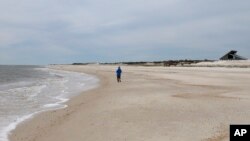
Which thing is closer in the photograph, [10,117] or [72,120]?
[72,120]

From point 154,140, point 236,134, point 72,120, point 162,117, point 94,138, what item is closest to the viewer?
point 236,134

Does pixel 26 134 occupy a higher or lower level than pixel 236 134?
lower

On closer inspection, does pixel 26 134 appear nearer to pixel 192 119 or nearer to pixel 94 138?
pixel 94 138

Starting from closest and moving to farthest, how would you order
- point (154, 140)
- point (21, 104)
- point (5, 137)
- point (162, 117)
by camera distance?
point (154, 140) < point (5, 137) < point (162, 117) < point (21, 104)

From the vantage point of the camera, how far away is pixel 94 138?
9.95 metres

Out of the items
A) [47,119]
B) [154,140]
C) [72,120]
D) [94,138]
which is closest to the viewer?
[154,140]

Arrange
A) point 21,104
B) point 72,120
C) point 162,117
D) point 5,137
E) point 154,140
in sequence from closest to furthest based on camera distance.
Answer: point 154,140 < point 5,137 < point 162,117 < point 72,120 < point 21,104

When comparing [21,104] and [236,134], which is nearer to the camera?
[236,134]

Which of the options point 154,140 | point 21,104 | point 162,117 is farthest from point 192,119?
point 21,104

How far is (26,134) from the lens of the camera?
11555 mm

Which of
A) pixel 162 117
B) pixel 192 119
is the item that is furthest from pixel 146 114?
pixel 192 119

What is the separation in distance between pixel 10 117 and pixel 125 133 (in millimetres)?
6682

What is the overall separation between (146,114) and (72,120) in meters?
2.70

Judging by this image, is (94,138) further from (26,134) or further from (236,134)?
(236,134)
